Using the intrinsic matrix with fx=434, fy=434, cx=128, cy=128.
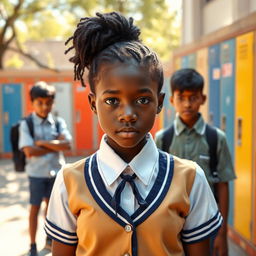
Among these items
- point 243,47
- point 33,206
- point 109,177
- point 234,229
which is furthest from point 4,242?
point 109,177

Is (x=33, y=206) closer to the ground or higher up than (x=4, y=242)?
higher up

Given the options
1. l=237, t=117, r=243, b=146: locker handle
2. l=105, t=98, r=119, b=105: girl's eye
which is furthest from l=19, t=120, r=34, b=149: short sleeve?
l=105, t=98, r=119, b=105: girl's eye

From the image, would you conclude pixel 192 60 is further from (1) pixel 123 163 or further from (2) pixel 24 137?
(1) pixel 123 163

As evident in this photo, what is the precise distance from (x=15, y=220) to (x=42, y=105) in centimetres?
200

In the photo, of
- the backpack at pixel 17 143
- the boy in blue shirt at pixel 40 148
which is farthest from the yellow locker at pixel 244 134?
the backpack at pixel 17 143

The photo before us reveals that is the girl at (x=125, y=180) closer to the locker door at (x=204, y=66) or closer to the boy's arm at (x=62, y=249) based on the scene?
the boy's arm at (x=62, y=249)

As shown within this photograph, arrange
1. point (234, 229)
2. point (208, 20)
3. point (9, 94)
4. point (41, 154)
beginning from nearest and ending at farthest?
1. point (41, 154)
2. point (234, 229)
3. point (208, 20)
4. point (9, 94)

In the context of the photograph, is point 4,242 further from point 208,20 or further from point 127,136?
point 208,20

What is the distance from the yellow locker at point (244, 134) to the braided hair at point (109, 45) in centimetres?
263

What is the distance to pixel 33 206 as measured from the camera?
12.8 feet

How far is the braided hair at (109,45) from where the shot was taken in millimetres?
1392

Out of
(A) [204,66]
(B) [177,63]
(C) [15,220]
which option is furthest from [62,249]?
(B) [177,63]

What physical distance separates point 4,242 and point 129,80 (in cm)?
A: 361

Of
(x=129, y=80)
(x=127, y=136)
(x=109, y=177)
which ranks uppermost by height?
(x=129, y=80)
